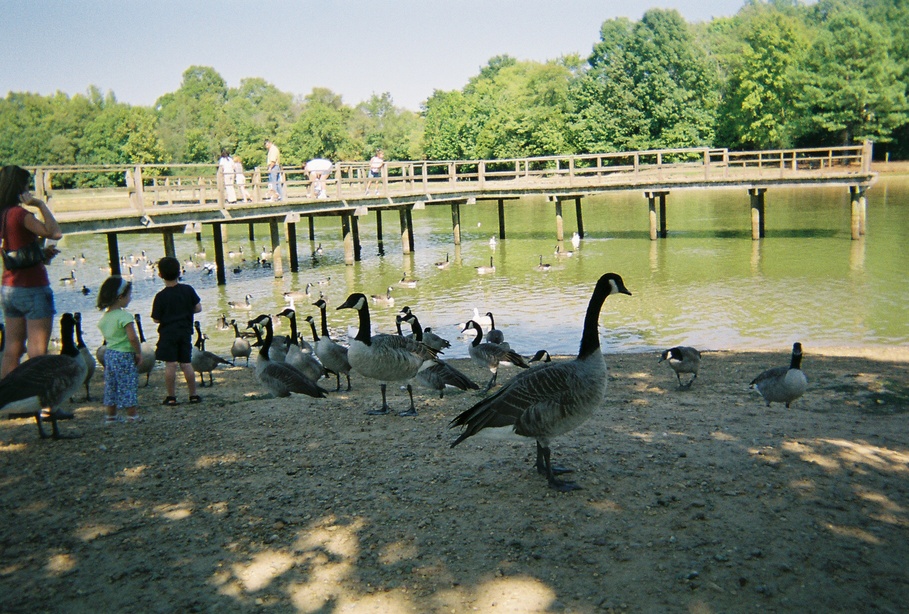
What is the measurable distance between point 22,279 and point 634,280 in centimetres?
2207

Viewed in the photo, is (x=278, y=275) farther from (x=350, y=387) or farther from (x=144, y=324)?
(x=350, y=387)

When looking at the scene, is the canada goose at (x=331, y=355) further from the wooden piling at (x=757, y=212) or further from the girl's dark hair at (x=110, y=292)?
the wooden piling at (x=757, y=212)

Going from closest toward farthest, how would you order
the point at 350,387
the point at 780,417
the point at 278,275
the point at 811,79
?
the point at 780,417
the point at 350,387
the point at 278,275
the point at 811,79

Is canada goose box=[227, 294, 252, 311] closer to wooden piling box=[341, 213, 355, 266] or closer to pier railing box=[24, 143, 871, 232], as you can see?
pier railing box=[24, 143, 871, 232]

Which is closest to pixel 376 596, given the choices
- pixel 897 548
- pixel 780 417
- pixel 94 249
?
pixel 897 548

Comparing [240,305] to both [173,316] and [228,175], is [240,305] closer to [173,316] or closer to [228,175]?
[228,175]

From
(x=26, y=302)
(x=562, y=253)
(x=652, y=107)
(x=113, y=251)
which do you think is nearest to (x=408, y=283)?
(x=562, y=253)

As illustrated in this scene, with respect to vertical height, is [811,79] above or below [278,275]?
above

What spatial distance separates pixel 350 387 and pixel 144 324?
560 inches

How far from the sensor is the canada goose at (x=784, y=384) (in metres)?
10.1

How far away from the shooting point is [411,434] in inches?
338

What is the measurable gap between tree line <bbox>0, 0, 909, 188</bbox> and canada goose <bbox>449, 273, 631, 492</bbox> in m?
70.2

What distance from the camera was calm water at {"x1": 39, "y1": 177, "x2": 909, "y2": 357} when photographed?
19.3m

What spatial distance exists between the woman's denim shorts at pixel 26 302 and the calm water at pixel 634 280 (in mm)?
10662
